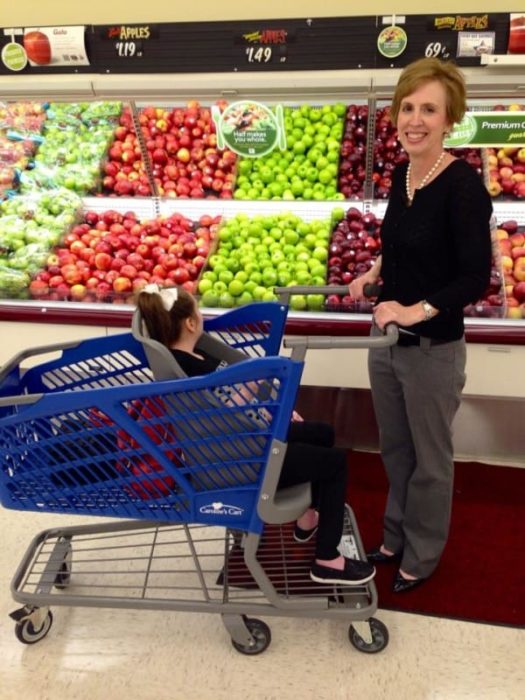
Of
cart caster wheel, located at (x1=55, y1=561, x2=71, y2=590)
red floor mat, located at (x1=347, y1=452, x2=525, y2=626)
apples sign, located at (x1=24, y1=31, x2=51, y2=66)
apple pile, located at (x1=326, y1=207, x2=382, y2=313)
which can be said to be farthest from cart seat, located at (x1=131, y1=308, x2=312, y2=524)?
apples sign, located at (x1=24, y1=31, x2=51, y2=66)

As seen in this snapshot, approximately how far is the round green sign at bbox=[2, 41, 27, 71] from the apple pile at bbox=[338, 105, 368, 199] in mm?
1953

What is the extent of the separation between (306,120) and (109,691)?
121 inches

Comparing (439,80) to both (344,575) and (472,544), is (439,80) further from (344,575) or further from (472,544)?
(472,544)

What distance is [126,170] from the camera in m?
3.66

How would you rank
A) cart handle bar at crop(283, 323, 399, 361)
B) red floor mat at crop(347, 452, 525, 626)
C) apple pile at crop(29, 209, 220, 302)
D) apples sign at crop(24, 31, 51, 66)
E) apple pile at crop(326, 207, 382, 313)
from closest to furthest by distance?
cart handle bar at crop(283, 323, 399, 361) < red floor mat at crop(347, 452, 525, 626) < apple pile at crop(326, 207, 382, 313) < apple pile at crop(29, 209, 220, 302) < apples sign at crop(24, 31, 51, 66)

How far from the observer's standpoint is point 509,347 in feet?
8.67

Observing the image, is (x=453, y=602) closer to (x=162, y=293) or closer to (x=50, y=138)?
(x=162, y=293)

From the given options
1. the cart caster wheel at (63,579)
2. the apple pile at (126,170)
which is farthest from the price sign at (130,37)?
the cart caster wheel at (63,579)

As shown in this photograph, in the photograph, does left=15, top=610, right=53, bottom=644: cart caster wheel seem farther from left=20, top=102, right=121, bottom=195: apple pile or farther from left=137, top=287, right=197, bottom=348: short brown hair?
left=20, top=102, right=121, bottom=195: apple pile

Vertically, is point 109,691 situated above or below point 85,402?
below

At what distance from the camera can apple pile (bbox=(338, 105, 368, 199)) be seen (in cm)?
339

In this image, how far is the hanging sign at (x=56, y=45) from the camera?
134 inches

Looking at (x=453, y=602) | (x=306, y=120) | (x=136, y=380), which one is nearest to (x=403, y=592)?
(x=453, y=602)

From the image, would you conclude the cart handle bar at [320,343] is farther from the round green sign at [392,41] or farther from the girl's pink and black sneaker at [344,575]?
the round green sign at [392,41]
